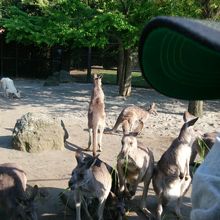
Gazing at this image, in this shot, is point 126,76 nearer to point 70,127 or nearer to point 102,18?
point 102,18

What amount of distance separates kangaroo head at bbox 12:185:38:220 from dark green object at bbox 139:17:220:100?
11.9ft

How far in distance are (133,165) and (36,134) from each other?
2.91 m

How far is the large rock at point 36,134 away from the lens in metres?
7.28

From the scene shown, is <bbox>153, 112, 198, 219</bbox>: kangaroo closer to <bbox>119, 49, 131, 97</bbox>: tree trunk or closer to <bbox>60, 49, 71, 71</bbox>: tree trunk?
<bbox>119, 49, 131, 97</bbox>: tree trunk

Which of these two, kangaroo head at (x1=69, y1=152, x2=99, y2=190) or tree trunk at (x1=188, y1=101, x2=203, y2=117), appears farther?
tree trunk at (x1=188, y1=101, x2=203, y2=117)

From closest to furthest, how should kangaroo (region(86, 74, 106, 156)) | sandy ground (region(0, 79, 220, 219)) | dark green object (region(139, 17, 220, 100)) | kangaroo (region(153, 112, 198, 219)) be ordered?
dark green object (region(139, 17, 220, 100)) → kangaroo (region(153, 112, 198, 219)) → sandy ground (region(0, 79, 220, 219)) → kangaroo (region(86, 74, 106, 156))

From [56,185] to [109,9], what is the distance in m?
7.16

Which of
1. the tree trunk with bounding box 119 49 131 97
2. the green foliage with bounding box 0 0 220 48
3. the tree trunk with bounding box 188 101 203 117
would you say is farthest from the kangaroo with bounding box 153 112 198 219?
the tree trunk with bounding box 119 49 131 97

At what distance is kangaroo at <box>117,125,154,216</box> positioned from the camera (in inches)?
186

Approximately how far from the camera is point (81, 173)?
14.2 ft

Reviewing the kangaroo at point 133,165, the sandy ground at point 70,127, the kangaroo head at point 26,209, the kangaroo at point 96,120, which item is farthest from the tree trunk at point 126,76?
the kangaroo head at point 26,209

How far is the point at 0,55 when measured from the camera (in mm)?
18609

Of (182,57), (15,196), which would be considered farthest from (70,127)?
(182,57)

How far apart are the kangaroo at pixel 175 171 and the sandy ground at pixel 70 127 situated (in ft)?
1.48
